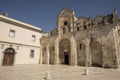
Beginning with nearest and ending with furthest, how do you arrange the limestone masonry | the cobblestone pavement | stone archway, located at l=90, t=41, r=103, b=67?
the cobblestone pavement
the limestone masonry
stone archway, located at l=90, t=41, r=103, b=67

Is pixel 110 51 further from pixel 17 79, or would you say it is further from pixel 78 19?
pixel 17 79

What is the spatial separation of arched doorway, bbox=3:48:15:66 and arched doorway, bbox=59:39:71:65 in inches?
397

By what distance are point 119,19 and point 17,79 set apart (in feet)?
67.1

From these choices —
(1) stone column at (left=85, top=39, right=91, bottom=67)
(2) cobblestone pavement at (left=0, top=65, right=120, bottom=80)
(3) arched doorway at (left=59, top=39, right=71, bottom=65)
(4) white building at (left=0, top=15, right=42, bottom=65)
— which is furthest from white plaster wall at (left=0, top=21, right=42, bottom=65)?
(1) stone column at (left=85, top=39, right=91, bottom=67)

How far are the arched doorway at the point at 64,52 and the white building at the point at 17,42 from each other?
6.01 meters

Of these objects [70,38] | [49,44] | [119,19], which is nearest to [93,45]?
[70,38]

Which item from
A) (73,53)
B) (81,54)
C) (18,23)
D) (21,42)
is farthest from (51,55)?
(18,23)

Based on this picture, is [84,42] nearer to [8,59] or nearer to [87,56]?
[87,56]

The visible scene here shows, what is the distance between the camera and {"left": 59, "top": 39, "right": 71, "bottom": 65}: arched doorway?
22375 millimetres

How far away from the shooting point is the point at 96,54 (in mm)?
18016

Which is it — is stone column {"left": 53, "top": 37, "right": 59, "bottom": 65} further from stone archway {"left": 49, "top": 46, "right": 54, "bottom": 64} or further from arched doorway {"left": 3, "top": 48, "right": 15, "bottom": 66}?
arched doorway {"left": 3, "top": 48, "right": 15, "bottom": 66}

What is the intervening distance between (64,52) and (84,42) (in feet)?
18.1

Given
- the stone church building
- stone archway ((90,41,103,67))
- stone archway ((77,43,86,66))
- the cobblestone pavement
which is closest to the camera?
the cobblestone pavement

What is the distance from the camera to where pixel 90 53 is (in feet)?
60.8
